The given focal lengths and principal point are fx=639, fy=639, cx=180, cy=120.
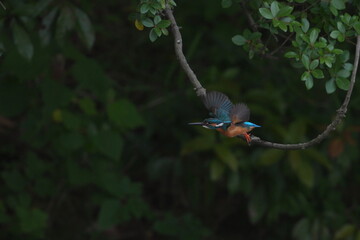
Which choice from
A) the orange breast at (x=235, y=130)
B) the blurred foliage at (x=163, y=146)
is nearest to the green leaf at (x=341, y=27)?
the orange breast at (x=235, y=130)

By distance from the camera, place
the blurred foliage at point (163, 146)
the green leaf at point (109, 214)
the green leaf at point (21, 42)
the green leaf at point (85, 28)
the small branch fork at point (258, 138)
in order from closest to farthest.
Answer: the small branch fork at point (258, 138), the green leaf at point (21, 42), the green leaf at point (85, 28), the blurred foliage at point (163, 146), the green leaf at point (109, 214)

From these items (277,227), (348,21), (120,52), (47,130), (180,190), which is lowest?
(277,227)

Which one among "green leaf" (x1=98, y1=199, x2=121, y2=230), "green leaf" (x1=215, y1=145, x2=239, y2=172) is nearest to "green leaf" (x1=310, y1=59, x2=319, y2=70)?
"green leaf" (x1=215, y1=145, x2=239, y2=172)

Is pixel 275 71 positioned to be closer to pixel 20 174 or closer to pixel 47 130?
pixel 47 130

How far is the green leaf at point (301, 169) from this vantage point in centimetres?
371

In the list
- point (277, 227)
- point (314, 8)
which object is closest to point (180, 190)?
point (277, 227)

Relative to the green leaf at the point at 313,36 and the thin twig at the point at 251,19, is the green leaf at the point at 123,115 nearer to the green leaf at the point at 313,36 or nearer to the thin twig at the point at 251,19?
the thin twig at the point at 251,19

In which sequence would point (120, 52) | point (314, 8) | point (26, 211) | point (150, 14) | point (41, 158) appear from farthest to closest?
point (120, 52) → point (41, 158) → point (26, 211) → point (314, 8) → point (150, 14)

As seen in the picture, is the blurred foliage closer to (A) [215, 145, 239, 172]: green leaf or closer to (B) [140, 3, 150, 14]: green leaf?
(A) [215, 145, 239, 172]: green leaf

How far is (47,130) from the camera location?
366 cm

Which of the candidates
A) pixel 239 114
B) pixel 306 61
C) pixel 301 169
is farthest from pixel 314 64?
pixel 301 169

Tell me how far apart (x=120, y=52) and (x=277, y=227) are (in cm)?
161

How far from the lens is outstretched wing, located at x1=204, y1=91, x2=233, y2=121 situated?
1.77 m

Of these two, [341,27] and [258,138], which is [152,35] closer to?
[258,138]
